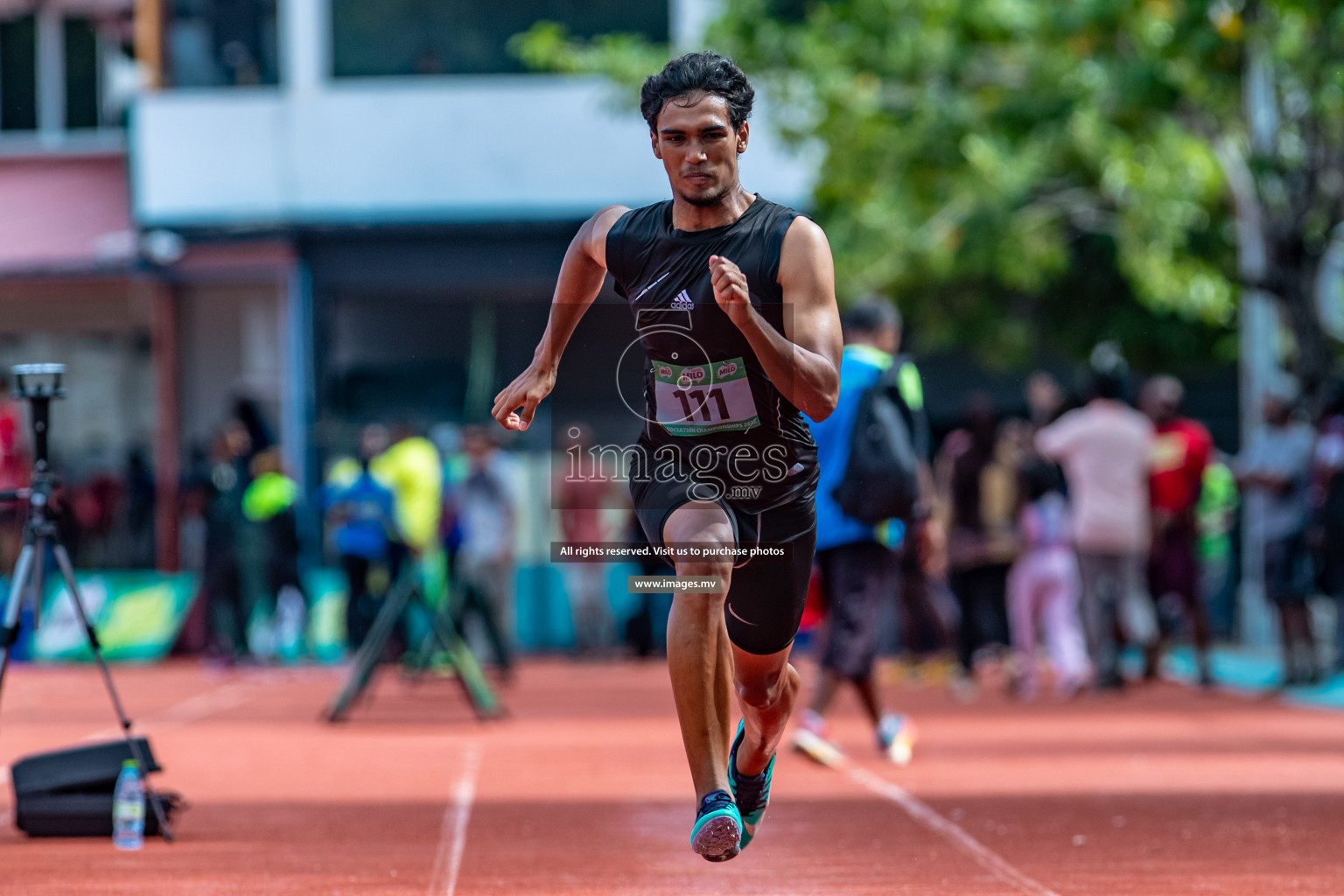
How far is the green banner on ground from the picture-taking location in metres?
18.7

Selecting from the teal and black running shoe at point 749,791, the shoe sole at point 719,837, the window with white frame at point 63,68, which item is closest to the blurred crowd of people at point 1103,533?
the teal and black running shoe at point 749,791

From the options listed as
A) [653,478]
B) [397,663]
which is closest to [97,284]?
[397,663]

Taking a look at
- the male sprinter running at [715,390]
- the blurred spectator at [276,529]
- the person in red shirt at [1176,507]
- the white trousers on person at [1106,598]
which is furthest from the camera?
the blurred spectator at [276,529]

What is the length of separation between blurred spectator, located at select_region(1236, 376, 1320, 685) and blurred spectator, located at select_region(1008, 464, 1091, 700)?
4.69 ft

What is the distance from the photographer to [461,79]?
2317cm

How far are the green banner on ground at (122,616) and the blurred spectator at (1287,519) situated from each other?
10.4 metres

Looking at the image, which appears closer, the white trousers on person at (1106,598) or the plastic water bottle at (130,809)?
the plastic water bottle at (130,809)

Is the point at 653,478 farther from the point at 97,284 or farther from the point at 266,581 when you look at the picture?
the point at 97,284

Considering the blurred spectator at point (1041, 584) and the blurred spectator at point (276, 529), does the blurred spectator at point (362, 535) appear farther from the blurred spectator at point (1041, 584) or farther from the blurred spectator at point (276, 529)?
the blurred spectator at point (1041, 584)

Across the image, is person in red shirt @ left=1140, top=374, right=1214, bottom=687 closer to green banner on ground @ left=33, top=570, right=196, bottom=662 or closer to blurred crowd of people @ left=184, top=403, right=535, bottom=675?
blurred crowd of people @ left=184, top=403, right=535, bottom=675

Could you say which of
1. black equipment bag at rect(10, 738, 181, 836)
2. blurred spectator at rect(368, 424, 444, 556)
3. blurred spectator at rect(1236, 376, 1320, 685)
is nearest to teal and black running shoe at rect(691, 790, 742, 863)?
black equipment bag at rect(10, 738, 181, 836)

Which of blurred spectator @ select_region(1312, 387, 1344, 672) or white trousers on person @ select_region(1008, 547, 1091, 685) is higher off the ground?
blurred spectator @ select_region(1312, 387, 1344, 672)

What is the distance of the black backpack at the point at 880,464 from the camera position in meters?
9.12

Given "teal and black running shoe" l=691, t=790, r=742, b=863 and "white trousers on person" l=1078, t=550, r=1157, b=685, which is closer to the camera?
"teal and black running shoe" l=691, t=790, r=742, b=863
